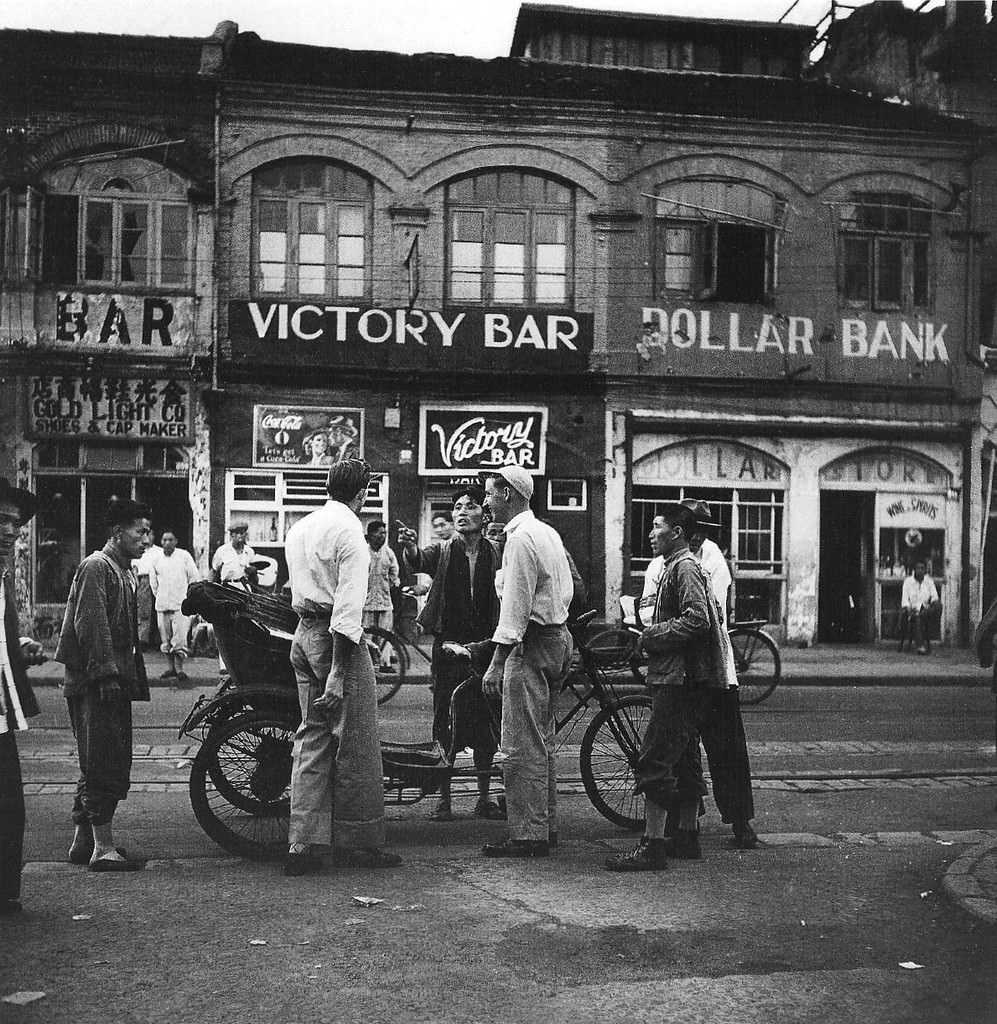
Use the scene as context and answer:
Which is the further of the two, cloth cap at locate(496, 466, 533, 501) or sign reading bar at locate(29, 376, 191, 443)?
sign reading bar at locate(29, 376, 191, 443)

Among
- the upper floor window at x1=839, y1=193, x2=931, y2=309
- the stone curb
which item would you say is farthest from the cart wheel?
the upper floor window at x1=839, y1=193, x2=931, y2=309

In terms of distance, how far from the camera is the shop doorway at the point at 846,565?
63.8 ft

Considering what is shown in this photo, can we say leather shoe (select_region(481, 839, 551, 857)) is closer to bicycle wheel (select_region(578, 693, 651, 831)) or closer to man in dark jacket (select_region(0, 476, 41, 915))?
bicycle wheel (select_region(578, 693, 651, 831))

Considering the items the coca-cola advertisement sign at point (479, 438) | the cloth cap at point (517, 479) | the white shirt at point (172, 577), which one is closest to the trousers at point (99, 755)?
the cloth cap at point (517, 479)

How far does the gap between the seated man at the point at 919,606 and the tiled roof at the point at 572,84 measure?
7.54m

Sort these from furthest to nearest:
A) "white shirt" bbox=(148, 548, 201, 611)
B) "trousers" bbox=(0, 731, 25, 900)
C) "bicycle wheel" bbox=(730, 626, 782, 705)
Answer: "white shirt" bbox=(148, 548, 201, 611) < "bicycle wheel" bbox=(730, 626, 782, 705) < "trousers" bbox=(0, 731, 25, 900)

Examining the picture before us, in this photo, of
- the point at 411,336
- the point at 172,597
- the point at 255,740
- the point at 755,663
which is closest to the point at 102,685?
the point at 255,740

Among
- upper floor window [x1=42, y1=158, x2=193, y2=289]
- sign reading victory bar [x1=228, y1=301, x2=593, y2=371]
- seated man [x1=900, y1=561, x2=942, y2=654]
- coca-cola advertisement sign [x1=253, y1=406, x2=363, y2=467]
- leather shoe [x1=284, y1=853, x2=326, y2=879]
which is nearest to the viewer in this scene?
leather shoe [x1=284, y1=853, x2=326, y2=879]

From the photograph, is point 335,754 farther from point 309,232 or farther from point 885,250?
point 885,250

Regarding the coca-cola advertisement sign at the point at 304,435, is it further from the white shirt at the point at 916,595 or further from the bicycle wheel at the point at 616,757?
the bicycle wheel at the point at 616,757

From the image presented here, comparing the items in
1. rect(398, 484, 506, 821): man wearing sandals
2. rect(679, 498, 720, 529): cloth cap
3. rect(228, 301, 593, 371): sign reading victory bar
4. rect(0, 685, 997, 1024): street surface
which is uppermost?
rect(228, 301, 593, 371): sign reading victory bar

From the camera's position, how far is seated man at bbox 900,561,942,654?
59.1 ft

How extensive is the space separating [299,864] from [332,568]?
144cm

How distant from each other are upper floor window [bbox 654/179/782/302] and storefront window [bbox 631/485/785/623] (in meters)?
3.20
